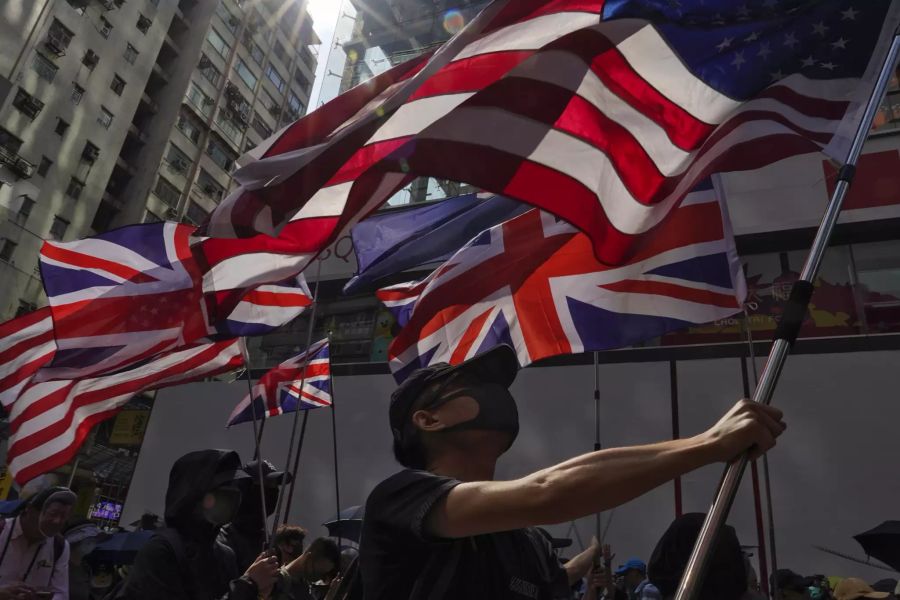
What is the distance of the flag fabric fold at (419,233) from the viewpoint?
4984 mm

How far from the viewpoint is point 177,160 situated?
38.5 m

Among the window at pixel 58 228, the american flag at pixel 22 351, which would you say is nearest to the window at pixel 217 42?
the window at pixel 58 228

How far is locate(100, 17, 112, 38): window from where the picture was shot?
35.4 meters

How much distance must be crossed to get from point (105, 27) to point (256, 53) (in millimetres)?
11428

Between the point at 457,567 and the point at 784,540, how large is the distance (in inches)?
456

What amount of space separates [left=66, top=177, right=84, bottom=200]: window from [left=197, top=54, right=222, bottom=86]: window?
10.6 metres

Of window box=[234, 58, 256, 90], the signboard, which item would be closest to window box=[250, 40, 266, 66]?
window box=[234, 58, 256, 90]

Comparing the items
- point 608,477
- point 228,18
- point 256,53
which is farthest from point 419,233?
point 256,53

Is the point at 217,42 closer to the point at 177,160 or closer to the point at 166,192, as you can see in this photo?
the point at 177,160

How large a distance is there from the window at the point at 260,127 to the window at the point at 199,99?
397cm

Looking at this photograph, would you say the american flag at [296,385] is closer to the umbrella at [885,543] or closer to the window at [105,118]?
the umbrella at [885,543]

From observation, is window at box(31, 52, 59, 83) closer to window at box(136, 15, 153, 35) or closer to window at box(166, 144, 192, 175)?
window at box(166, 144, 192, 175)

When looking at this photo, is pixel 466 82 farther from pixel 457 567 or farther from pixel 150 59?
pixel 150 59

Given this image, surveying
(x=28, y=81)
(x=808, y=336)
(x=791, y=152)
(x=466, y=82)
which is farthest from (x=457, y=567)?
(x=28, y=81)
